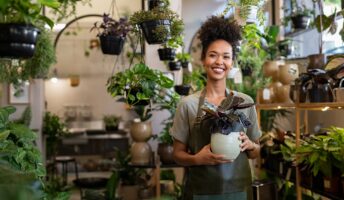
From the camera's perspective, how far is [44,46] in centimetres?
362

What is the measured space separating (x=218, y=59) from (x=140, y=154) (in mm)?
2546

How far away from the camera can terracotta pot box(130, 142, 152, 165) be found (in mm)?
4309

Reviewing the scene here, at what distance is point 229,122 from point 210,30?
19.4 inches

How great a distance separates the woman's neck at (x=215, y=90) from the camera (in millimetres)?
2002

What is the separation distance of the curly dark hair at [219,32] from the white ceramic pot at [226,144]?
1.47 feet

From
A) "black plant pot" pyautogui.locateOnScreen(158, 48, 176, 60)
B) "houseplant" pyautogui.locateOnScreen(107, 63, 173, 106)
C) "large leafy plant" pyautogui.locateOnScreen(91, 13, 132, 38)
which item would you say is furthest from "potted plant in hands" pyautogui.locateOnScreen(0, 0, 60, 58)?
"black plant pot" pyautogui.locateOnScreen(158, 48, 176, 60)

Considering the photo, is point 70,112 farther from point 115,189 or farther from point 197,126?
point 197,126

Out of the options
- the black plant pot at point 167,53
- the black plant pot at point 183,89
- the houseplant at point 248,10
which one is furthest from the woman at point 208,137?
the black plant pot at point 183,89

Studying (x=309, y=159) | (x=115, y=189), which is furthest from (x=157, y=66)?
(x=309, y=159)

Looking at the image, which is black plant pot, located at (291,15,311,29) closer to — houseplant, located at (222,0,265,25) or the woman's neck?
houseplant, located at (222,0,265,25)

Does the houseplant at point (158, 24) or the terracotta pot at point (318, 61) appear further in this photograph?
the terracotta pot at point (318, 61)

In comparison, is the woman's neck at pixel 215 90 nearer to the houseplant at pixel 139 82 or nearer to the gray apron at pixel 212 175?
the gray apron at pixel 212 175

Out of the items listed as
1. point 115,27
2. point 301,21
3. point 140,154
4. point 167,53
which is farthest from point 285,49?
point 115,27

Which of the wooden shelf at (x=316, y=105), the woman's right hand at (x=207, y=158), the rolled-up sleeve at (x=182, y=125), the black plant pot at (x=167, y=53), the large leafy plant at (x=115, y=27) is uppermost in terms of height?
the large leafy plant at (x=115, y=27)
